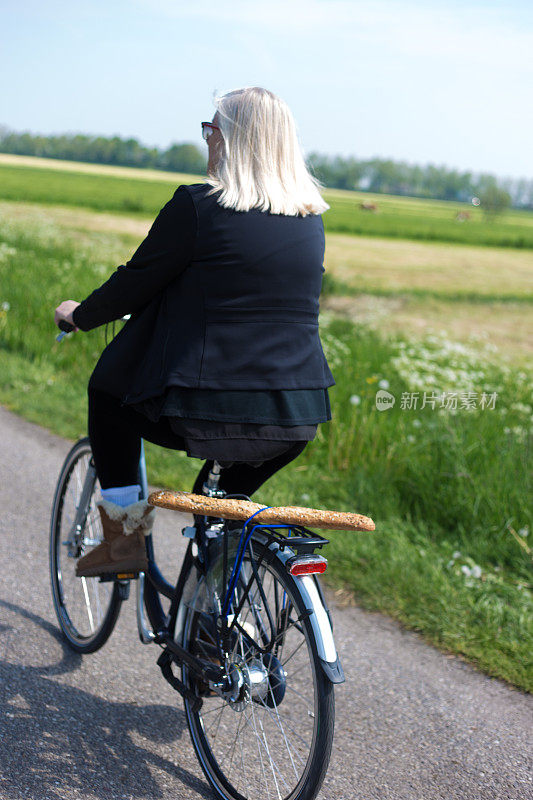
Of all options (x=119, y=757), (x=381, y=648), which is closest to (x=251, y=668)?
(x=119, y=757)

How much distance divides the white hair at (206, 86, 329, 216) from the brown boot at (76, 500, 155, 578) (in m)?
1.18

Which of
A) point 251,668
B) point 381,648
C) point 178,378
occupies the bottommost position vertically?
point 381,648

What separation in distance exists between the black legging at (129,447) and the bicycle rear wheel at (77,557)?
46 centimetres

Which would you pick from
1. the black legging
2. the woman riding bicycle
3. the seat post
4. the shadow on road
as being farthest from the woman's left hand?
the shadow on road

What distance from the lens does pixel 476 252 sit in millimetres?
43344

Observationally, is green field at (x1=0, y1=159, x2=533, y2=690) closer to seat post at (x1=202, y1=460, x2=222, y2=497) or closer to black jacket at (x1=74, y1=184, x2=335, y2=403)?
seat post at (x1=202, y1=460, x2=222, y2=497)

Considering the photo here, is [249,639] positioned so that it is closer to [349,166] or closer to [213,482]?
[213,482]

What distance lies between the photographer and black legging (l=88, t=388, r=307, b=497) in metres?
2.38

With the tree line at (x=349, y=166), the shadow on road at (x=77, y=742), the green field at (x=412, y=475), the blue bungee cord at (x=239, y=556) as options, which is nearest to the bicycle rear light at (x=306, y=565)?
the blue bungee cord at (x=239, y=556)

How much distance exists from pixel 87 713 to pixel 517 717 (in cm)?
161

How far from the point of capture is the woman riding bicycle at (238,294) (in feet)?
6.82

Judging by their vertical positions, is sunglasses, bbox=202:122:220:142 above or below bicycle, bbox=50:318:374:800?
above

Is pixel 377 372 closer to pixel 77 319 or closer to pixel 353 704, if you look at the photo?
pixel 353 704

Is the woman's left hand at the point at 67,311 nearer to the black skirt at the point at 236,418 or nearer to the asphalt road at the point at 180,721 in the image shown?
the black skirt at the point at 236,418
